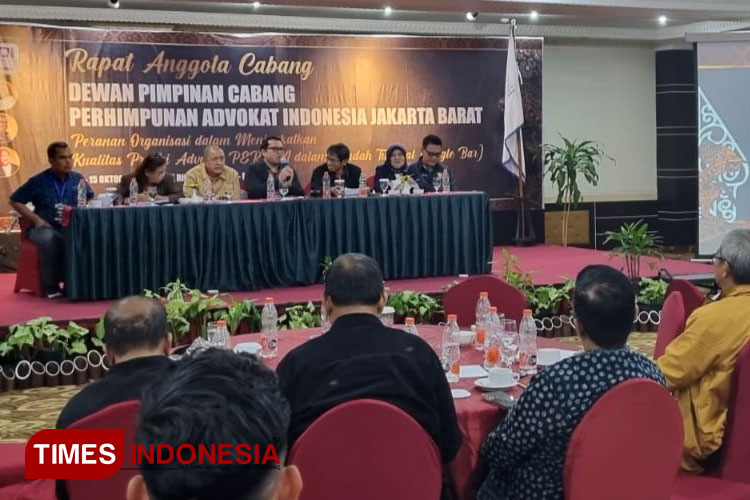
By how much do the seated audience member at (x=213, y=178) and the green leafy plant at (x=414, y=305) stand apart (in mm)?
1612

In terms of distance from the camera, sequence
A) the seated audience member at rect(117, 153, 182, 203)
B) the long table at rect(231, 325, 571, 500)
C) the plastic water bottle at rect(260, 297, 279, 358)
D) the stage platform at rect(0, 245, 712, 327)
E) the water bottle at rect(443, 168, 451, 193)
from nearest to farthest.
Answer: the long table at rect(231, 325, 571, 500)
the plastic water bottle at rect(260, 297, 279, 358)
the stage platform at rect(0, 245, 712, 327)
the seated audience member at rect(117, 153, 182, 203)
the water bottle at rect(443, 168, 451, 193)

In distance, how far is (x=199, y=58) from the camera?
29.4 feet

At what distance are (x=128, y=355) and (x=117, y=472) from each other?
0.39 m

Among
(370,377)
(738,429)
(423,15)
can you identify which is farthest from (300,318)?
(423,15)

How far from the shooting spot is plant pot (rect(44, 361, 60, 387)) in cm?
536

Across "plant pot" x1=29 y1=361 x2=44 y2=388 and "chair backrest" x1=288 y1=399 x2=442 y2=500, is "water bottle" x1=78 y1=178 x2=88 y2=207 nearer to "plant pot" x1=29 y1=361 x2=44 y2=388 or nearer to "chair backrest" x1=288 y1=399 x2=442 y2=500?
"plant pot" x1=29 y1=361 x2=44 y2=388

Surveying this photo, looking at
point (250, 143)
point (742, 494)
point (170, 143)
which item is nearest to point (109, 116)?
point (170, 143)

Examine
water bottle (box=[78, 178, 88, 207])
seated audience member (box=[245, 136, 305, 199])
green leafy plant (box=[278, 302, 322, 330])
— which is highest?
seated audience member (box=[245, 136, 305, 199])

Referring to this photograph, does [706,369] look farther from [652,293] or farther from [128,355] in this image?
[652,293]

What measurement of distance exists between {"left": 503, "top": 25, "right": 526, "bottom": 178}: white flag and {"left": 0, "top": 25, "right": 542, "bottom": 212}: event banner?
343mm

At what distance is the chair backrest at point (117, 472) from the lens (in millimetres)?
1986

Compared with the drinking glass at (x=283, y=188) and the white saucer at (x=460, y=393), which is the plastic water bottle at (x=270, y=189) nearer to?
the drinking glass at (x=283, y=188)

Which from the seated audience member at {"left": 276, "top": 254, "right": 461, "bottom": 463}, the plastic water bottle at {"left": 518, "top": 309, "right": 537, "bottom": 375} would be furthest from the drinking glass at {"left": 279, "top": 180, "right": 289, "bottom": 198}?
the seated audience member at {"left": 276, "top": 254, "right": 461, "bottom": 463}

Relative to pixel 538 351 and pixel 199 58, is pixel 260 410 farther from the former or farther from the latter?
pixel 199 58
